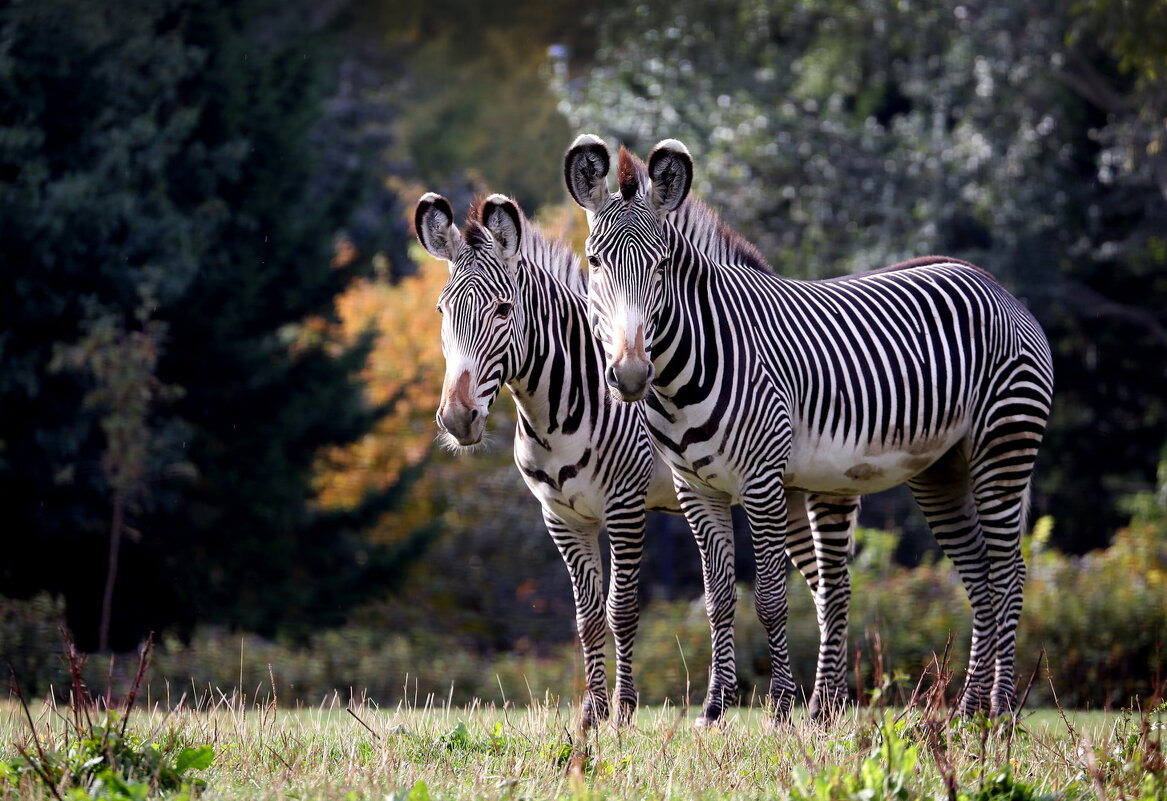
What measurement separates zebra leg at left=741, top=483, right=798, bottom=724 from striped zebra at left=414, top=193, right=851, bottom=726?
0.70 meters

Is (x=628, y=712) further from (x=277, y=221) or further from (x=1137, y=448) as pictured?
(x=1137, y=448)

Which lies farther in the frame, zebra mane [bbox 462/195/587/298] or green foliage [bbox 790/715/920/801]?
zebra mane [bbox 462/195/587/298]

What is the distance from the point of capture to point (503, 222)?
691 centimetres

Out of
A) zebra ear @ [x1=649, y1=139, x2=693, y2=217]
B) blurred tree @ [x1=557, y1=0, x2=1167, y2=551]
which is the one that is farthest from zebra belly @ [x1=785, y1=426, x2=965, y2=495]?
blurred tree @ [x1=557, y1=0, x2=1167, y2=551]

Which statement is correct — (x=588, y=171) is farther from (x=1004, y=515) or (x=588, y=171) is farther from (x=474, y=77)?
(x=474, y=77)

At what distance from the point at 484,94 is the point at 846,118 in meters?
14.9

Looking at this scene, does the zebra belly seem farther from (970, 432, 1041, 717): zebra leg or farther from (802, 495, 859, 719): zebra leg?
(970, 432, 1041, 717): zebra leg

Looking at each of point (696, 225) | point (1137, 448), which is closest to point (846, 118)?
point (1137, 448)

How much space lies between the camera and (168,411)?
16.4m

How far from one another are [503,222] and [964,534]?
11.6 ft

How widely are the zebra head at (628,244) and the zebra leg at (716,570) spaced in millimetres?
873

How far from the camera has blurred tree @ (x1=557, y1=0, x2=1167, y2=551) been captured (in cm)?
1838

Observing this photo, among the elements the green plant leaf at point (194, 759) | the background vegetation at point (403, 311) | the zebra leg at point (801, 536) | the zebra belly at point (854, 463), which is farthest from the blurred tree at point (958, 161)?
the green plant leaf at point (194, 759)

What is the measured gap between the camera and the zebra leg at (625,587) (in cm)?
709
